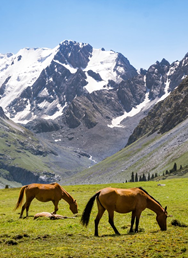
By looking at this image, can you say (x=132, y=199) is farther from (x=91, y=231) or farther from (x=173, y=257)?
(x=173, y=257)

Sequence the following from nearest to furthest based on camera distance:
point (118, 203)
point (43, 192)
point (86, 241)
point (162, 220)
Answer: point (86, 241), point (118, 203), point (162, 220), point (43, 192)

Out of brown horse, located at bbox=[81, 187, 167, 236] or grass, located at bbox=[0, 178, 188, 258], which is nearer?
grass, located at bbox=[0, 178, 188, 258]

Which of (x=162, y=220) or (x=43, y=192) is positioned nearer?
(x=162, y=220)

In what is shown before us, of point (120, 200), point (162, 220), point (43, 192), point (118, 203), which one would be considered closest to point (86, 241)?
point (118, 203)

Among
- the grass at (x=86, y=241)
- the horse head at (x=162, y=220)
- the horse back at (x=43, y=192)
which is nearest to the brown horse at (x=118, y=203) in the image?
the horse head at (x=162, y=220)

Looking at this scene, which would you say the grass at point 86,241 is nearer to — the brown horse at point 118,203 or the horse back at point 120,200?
the brown horse at point 118,203

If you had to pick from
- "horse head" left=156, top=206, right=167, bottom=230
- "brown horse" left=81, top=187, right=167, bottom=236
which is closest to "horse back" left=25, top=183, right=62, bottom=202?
"brown horse" left=81, top=187, right=167, bottom=236

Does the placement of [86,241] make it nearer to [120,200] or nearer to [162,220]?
[120,200]

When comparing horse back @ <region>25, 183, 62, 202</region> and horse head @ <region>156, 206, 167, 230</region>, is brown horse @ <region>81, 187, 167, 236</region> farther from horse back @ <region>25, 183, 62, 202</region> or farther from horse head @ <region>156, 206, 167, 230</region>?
horse back @ <region>25, 183, 62, 202</region>

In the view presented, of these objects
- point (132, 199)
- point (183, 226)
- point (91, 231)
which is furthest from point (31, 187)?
point (183, 226)

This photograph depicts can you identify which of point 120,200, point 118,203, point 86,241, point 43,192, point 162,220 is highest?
point 43,192

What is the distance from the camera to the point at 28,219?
106 feet

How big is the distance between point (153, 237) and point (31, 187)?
1639 centimetres

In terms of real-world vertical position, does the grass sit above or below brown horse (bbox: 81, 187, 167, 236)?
below
